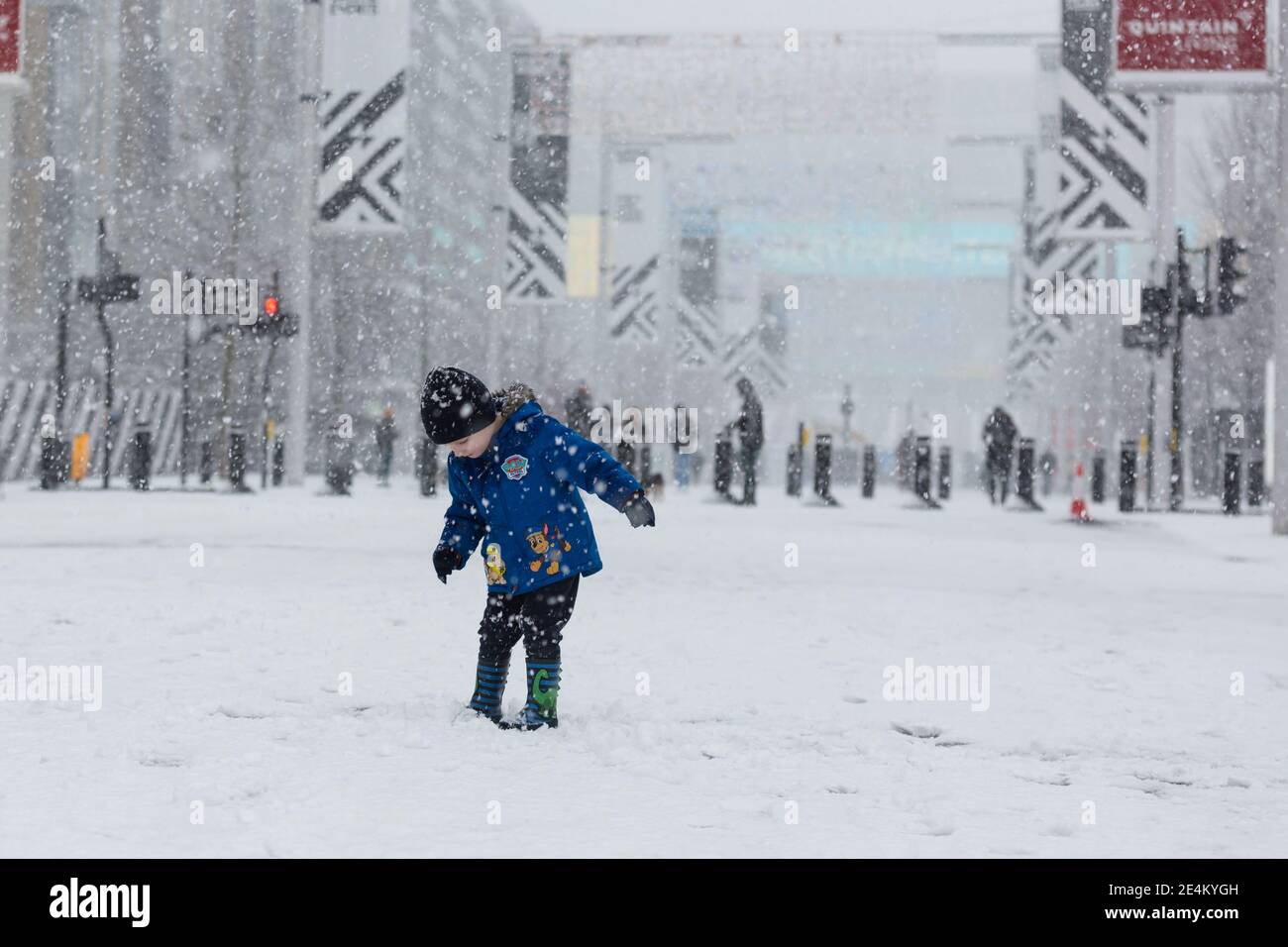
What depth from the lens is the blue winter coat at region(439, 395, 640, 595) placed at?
199 inches

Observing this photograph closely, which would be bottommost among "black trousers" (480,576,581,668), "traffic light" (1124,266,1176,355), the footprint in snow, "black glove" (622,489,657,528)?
the footprint in snow

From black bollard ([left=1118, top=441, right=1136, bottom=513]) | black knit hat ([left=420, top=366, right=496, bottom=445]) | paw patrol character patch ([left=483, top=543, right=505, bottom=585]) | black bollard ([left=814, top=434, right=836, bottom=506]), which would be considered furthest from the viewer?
black bollard ([left=814, top=434, right=836, bottom=506])

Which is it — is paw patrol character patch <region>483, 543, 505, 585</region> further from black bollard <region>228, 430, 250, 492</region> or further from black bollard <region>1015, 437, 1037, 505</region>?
black bollard <region>1015, 437, 1037, 505</region>

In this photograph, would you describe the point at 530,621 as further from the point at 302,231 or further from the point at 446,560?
the point at 302,231

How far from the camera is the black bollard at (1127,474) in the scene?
67.7 feet

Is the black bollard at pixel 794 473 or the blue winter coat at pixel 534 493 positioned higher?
the blue winter coat at pixel 534 493

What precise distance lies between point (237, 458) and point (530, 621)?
1744cm

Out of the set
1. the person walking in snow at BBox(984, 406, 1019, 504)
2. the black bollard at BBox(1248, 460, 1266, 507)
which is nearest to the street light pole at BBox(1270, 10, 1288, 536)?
the person walking in snow at BBox(984, 406, 1019, 504)

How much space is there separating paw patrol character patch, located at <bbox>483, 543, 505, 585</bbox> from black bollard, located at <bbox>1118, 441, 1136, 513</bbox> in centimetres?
1695

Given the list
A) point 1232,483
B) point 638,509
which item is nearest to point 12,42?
point 638,509

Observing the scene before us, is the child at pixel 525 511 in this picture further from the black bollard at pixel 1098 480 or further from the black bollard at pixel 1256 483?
the black bollard at pixel 1098 480

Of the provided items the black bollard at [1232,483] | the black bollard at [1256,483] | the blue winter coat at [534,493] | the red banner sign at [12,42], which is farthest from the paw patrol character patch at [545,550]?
the black bollard at [1256,483]
